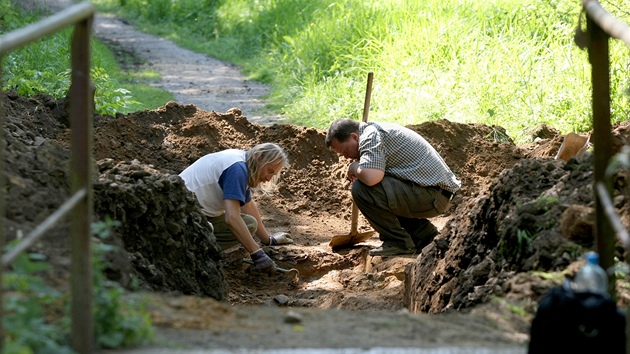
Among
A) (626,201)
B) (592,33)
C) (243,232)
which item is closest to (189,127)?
(243,232)

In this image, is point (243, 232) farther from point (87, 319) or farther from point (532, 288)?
point (87, 319)

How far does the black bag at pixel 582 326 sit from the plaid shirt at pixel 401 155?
14.5 feet

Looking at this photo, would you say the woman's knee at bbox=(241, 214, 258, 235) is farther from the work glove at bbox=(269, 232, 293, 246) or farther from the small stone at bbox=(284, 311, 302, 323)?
the small stone at bbox=(284, 311, 302, 323)

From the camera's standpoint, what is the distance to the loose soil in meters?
3.58

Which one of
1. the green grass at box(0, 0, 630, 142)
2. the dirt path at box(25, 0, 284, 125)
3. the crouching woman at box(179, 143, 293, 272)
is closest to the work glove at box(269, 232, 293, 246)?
the crouching woman at box(179, 143, 293, 272)

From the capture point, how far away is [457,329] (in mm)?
3549

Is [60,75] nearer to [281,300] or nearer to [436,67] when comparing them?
[436,67]

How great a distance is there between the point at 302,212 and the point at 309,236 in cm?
64

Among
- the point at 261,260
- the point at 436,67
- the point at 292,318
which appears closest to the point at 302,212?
the point at 261,260

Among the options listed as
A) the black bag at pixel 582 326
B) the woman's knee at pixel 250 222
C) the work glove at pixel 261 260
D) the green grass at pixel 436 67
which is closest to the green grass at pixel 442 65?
the green grass at pixel 436 67

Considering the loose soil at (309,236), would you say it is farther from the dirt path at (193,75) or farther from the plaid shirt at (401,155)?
the dirt path at (193,75)

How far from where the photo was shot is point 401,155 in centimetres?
749

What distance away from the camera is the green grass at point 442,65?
10.2 metres

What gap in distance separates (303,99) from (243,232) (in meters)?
5.70
